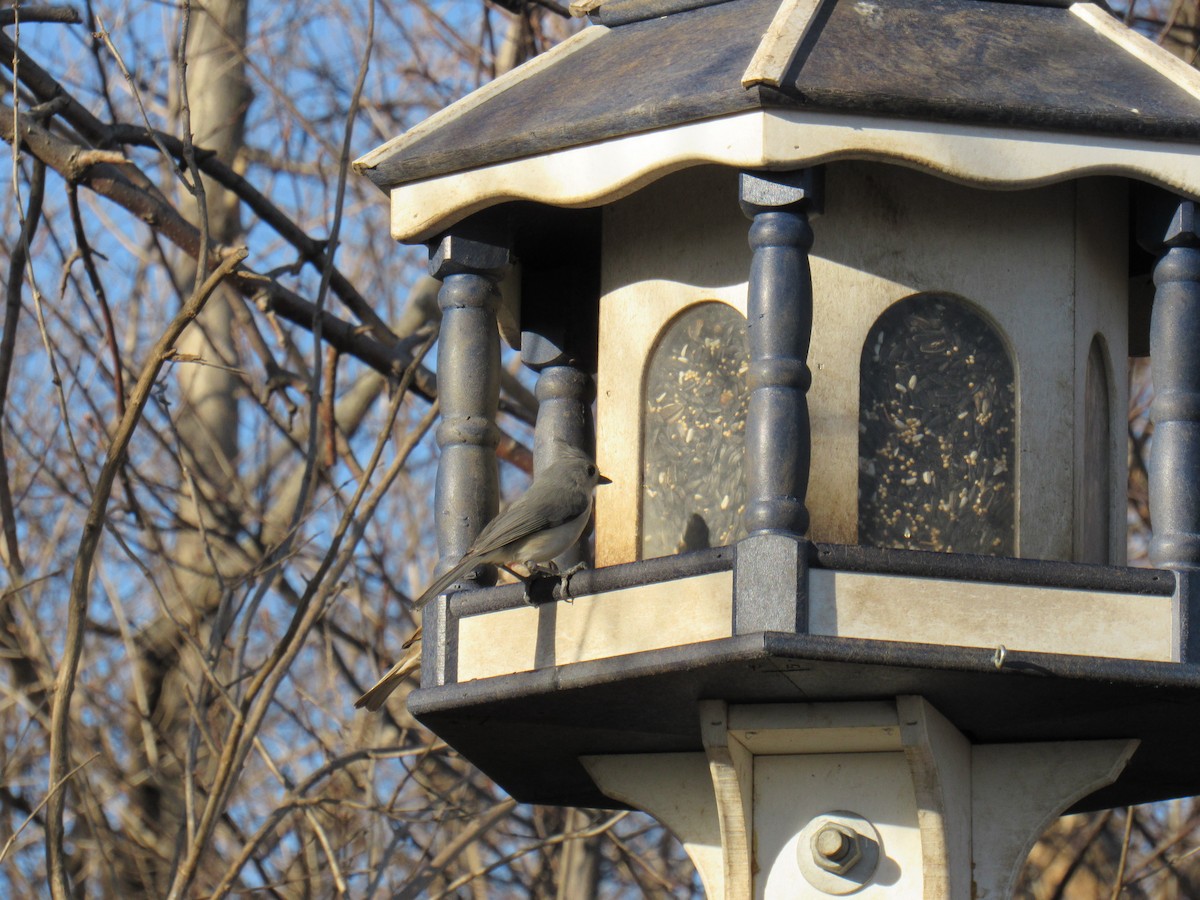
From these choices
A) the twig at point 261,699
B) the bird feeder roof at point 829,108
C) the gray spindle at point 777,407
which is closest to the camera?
the gray spindle at point 777,407

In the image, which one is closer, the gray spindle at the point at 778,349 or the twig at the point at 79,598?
the gray spindle at the point at 778,349

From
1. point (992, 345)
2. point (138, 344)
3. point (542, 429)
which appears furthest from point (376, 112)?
point (992, 345)

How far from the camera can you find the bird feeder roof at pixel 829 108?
5156mm

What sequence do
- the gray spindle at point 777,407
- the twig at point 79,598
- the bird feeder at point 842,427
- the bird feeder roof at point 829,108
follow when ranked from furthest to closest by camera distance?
the twig at point 79,598, the bird feeder roof at point 829,108, the bird feeder at point 842,427, the gray spindle at point 777,407

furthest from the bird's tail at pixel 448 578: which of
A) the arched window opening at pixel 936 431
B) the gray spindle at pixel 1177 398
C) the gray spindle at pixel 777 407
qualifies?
the gray spindle at pixel 1177 398

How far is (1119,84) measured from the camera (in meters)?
5.46

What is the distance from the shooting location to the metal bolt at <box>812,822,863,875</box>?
17.7 ft

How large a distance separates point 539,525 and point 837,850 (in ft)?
3.50

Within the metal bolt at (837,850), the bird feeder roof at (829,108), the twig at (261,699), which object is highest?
the bird feeder roof at (829,108)

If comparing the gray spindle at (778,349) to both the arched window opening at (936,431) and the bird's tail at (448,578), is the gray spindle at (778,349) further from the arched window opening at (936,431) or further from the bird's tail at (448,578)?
the bird's tail at (448,578)

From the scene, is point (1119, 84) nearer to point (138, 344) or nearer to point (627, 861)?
point (627, 861)

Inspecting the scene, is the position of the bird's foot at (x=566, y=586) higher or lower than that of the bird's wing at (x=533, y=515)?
lower

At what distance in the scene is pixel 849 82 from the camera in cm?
518

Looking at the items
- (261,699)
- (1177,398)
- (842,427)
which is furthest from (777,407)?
(261,699)
